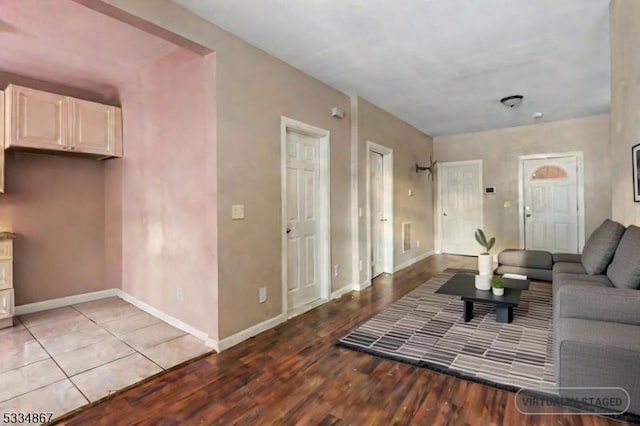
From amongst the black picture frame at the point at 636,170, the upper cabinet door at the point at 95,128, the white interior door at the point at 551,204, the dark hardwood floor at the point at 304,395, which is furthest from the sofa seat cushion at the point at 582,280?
the upper cabinet door at the point at 95,128

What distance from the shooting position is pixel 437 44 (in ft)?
9.79

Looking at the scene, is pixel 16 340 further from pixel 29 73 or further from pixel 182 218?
pixel 29 73

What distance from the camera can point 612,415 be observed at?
67.9 inches

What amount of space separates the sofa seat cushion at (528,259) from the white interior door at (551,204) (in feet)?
5.21

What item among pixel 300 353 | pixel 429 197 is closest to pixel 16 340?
pixel 300 353

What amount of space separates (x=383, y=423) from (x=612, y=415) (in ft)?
3.95

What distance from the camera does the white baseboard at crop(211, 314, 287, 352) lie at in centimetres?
261

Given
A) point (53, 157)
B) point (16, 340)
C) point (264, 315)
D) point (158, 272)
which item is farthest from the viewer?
point (53, 157)

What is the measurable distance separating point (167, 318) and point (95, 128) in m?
2.26

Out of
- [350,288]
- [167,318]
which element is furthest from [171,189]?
[350,288]

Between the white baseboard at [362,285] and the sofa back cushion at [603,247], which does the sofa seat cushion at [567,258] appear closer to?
the sofa back cushion at [603,247]

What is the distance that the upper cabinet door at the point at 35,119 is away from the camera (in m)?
3.11

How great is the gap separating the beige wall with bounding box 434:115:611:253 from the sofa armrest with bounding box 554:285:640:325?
4.74 m

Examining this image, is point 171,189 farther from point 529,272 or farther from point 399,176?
point 529,272
